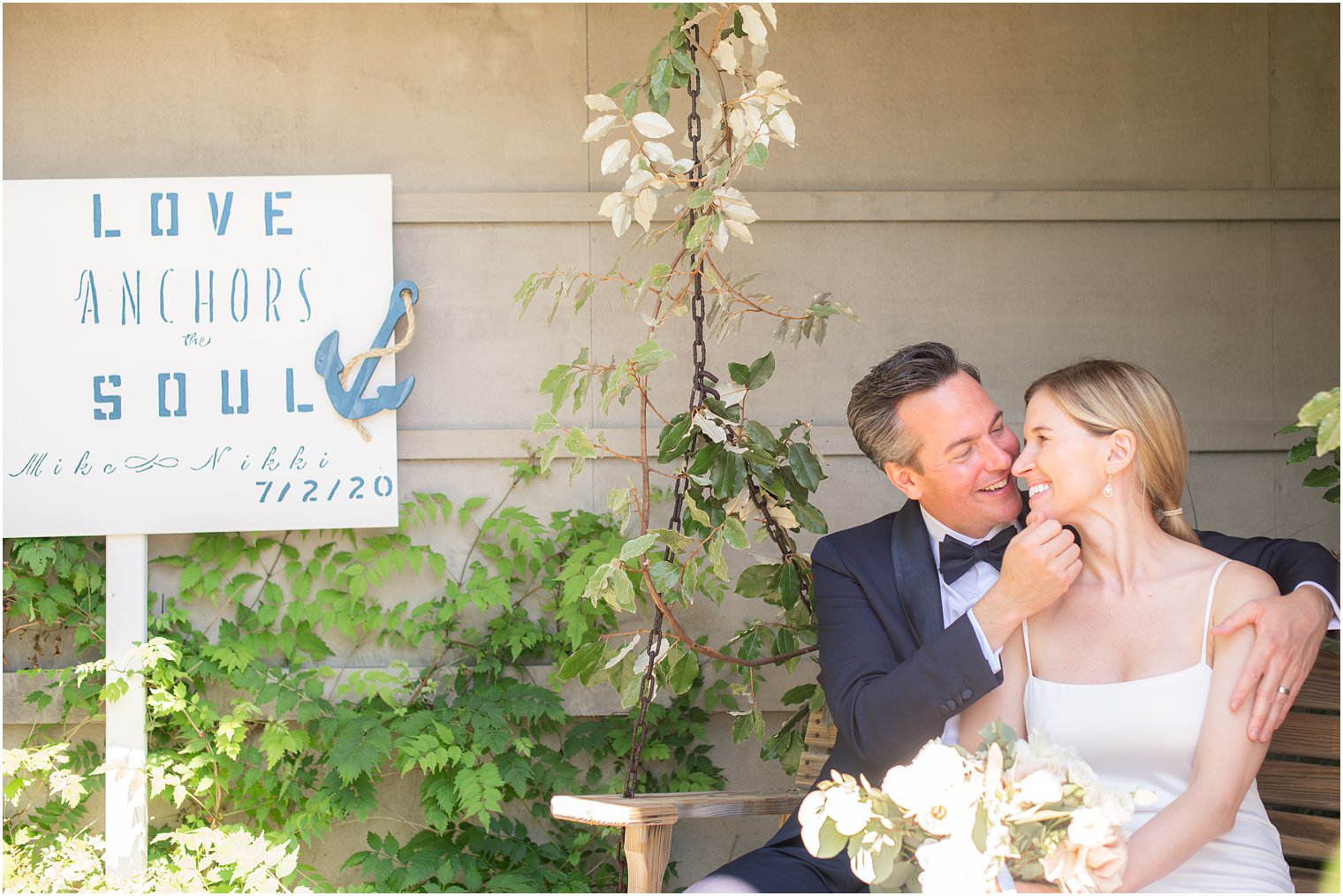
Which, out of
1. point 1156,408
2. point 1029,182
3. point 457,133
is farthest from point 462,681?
point 1029,182

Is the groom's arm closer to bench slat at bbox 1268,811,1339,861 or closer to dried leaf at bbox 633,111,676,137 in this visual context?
bench slat at bbox 1268,811,1339,861

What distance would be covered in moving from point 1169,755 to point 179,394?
2.65m

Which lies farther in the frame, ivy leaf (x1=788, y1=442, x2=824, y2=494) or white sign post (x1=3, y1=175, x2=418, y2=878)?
white sign post (x1=3, y1=175, x2=418, y2=878)

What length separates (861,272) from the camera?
3596mm

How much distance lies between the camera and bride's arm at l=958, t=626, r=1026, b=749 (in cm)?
236

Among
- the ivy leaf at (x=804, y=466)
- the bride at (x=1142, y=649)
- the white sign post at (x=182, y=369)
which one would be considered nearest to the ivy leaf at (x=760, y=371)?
the ivy leaf at (x=804, y=466)

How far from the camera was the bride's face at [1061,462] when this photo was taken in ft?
7.55

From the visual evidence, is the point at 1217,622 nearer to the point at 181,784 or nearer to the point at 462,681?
the point at 462,681

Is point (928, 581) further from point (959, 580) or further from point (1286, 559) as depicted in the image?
point (1286, 559)

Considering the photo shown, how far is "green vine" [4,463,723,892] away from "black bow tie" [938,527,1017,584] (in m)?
1.02

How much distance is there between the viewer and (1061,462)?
7.56 ft

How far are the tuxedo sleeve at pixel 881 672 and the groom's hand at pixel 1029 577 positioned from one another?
5cm

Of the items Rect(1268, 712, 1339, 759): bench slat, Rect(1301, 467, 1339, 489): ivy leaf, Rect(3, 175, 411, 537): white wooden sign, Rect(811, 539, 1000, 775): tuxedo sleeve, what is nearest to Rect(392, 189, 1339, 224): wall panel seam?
Rect(3, 175, 411, 537): white wooden sign

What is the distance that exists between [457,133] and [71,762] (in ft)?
6.95
